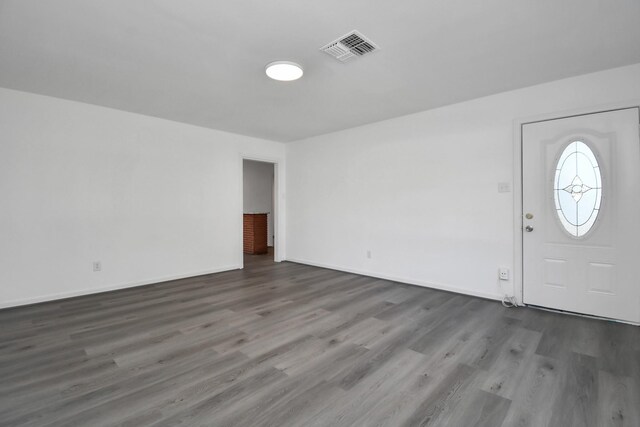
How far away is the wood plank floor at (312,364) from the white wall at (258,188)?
5.19m

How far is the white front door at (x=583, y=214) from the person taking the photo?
9.29 ft

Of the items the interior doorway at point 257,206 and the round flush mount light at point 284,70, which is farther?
the interior doorway at point 257,206

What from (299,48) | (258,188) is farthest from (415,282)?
(258,188)

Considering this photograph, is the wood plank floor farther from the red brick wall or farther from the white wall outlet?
the red brick wall

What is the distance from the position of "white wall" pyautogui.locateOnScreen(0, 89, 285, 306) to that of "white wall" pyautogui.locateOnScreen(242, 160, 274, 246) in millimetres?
3164

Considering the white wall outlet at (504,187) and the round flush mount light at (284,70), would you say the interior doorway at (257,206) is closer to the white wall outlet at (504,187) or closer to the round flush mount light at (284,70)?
the round flush mount light at (284,70)

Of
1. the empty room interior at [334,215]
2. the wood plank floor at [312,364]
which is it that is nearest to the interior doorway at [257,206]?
the empty room interior at [334,215]

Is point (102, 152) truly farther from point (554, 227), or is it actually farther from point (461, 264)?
point (554, 227)

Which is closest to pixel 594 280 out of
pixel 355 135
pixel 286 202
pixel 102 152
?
pixel 355 135

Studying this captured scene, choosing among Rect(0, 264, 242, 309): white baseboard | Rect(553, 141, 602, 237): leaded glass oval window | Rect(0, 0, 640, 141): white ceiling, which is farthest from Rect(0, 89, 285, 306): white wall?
Rect(553, 141, 602, 237): leaded glass oval window

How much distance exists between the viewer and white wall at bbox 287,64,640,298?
11.3 feet

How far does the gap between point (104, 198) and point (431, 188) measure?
14.8ft

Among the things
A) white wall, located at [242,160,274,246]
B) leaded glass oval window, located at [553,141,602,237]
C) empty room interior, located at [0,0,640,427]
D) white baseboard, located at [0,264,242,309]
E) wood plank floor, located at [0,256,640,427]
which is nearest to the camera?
wood plank floor, located at [0,256,640,427]

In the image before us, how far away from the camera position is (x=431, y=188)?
4.12 meters
